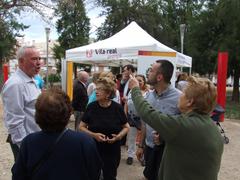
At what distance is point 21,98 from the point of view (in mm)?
3600

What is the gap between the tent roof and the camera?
10.6 meters

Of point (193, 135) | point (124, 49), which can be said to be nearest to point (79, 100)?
point (124, 49)

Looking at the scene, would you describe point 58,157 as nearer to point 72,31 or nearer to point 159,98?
point 159,98

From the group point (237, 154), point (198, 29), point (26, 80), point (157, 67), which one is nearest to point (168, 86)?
point (157, 67)

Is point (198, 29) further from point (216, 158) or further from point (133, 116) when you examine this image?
point (216, 158)

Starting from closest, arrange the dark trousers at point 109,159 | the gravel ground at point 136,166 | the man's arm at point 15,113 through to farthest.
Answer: the man's arm at point 15,113 → the dark trousers at point 109,159 → the gravel ground at point 136,166

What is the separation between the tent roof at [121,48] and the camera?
34.8 feet

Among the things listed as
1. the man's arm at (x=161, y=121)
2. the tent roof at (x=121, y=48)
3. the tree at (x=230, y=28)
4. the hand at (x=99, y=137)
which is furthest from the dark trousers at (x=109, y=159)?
the tree at (x=230, y=28)

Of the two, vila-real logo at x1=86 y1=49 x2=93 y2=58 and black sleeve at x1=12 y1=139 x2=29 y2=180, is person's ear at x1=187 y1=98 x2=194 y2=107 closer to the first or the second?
black sleeve at x1=12 y1=139 x2=29 y2=180

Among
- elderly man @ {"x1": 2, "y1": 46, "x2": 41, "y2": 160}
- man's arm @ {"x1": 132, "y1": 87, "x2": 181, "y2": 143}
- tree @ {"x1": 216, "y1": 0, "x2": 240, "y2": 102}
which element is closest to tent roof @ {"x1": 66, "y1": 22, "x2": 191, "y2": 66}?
elderly man @ {"x1": 2, "y1": 46, "x2": 41, "y2": 160}

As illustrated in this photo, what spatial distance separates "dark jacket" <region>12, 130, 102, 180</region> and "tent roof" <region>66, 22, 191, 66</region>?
8007mm

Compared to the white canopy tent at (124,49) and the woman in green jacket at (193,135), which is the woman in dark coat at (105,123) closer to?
the woman in green jacket at (193,135)

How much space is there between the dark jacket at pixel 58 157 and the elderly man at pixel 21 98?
3.60 ft

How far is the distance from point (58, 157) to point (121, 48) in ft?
28.5
